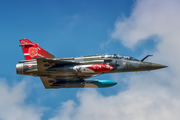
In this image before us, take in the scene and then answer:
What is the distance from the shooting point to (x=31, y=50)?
2477 centimetres

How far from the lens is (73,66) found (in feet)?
72.8

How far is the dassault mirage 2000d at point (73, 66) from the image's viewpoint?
21938mm

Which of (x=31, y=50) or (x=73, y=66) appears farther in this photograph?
(x=31, y=50)

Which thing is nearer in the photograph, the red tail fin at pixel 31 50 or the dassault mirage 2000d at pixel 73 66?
the dassault mirage 2000d at pixel 73 66

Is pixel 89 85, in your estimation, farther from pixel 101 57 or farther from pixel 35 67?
pixel 35 67

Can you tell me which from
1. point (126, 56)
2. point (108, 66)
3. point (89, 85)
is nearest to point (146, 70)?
point (126, 56)

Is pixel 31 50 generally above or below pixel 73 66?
above

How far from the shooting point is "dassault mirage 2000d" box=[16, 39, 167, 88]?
21938 millimetres

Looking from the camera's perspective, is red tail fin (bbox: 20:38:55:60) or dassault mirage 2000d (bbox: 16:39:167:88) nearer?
dassault mirage 2000d (bbox: 16:39:167:88)

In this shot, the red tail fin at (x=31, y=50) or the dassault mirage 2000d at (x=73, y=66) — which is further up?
the red tail fin at (x=31, y=50)

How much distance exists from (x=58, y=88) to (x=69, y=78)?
2.13 metres

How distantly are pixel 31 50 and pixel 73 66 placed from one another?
5.93 meters

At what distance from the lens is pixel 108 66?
21.6 m

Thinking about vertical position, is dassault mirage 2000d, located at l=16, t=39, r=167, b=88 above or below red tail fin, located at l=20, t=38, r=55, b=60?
below
